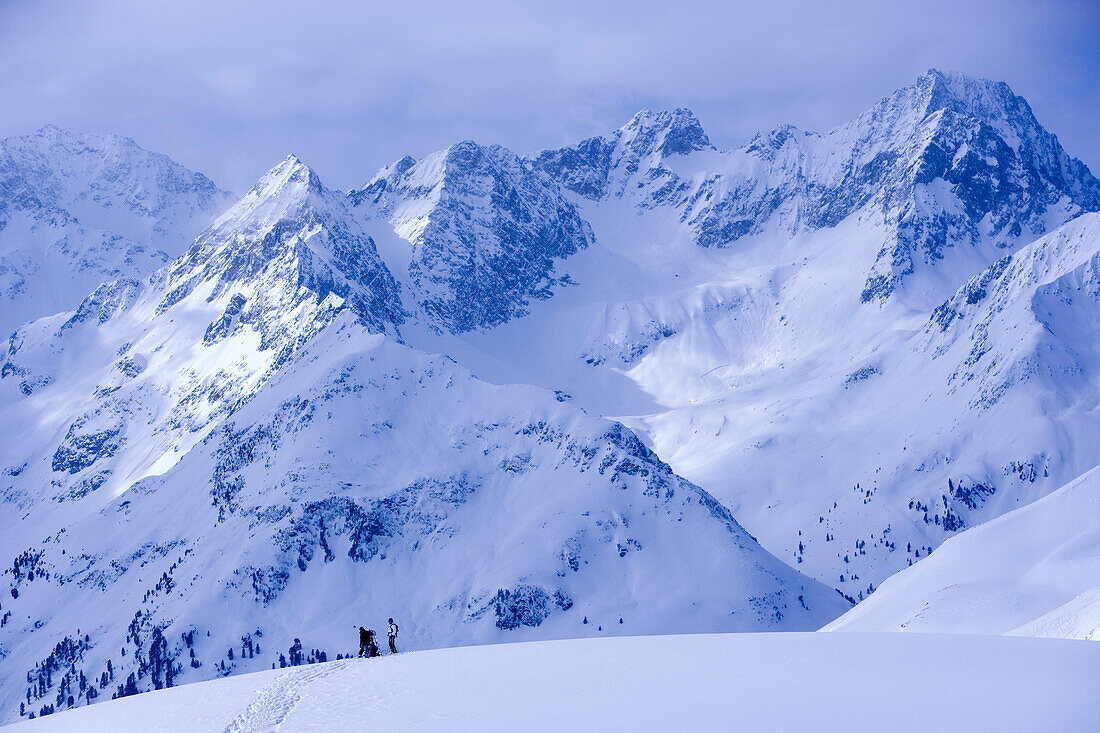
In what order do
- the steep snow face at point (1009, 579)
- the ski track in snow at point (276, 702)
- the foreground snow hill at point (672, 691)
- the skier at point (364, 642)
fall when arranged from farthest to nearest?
the steep snow face at point (1009, 579)
the skier at point (364, 642)
the ski track in snow at point (276, 702)
the foreground snow hill at point (672, 691)

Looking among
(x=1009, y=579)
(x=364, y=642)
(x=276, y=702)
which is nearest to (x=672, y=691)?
(x=276, y=702)

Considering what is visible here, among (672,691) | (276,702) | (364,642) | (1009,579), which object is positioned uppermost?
Answer: (364,642)

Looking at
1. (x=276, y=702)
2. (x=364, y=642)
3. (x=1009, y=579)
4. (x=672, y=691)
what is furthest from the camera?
(x=1009, y=579)

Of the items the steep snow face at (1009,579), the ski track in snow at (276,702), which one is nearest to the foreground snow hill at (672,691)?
the ski track in snow at (276,702)

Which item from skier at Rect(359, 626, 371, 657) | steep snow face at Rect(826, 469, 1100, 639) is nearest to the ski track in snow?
skier at Rect(359, 626, 371, 657)

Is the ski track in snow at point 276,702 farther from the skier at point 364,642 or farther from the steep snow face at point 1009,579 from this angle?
the steep snow face at point 1009,579

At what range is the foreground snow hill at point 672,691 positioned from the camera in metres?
31.1

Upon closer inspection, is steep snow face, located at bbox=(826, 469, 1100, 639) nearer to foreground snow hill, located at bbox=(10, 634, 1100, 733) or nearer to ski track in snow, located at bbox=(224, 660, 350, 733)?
foreground snow hill, located at bbox=(10, 634, 1100, 733)

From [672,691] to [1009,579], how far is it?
83.4m

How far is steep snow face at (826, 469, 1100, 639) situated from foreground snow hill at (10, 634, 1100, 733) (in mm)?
32931

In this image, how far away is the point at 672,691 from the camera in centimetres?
3466

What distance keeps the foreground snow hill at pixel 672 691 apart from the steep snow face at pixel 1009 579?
108 ft

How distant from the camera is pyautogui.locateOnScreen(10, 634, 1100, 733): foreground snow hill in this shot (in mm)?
31125

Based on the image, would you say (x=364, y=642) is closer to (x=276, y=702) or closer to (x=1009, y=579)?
(x=276, y=702)
